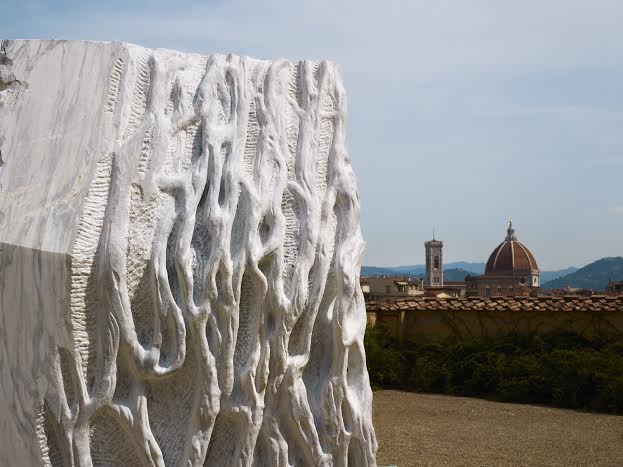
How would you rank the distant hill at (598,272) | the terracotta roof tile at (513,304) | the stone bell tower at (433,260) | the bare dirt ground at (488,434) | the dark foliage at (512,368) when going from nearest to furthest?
the bare dirt ground at (488,434), the dark foliage at (512,368), the terracotta roof tile at (513,304), the stone bell tower at (433,260), the distant hill at (598,272)

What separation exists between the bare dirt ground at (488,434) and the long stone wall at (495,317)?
8.59 feet

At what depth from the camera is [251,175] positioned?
3.97 meters

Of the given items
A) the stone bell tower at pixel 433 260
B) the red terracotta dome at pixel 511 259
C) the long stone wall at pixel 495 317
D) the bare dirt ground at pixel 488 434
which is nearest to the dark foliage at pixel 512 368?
the long stone wall at pixel 495 317

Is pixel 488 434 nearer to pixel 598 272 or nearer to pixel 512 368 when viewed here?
pixel 512 368

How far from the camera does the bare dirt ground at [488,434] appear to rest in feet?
29.0

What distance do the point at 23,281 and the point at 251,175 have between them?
4.11ft

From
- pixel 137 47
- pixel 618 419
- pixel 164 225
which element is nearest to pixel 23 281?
pixel 164 225

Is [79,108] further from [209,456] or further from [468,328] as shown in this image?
[468,328]

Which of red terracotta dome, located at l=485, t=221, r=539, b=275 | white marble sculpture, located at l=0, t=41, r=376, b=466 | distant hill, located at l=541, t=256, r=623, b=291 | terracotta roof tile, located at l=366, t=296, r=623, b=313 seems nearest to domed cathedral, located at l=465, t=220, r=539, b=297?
red terracotta dome, located at l=485, t=221, r=539, b=275

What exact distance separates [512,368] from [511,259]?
47569mm

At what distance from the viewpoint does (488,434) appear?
1017 cm

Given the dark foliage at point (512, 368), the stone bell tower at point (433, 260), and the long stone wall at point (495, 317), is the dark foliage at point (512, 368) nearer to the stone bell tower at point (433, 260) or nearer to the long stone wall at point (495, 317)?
the long stone wall at point (495, 317)

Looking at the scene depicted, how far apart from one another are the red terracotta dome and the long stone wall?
44.3 metres

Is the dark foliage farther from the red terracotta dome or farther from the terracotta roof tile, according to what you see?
the red terracotta dome
